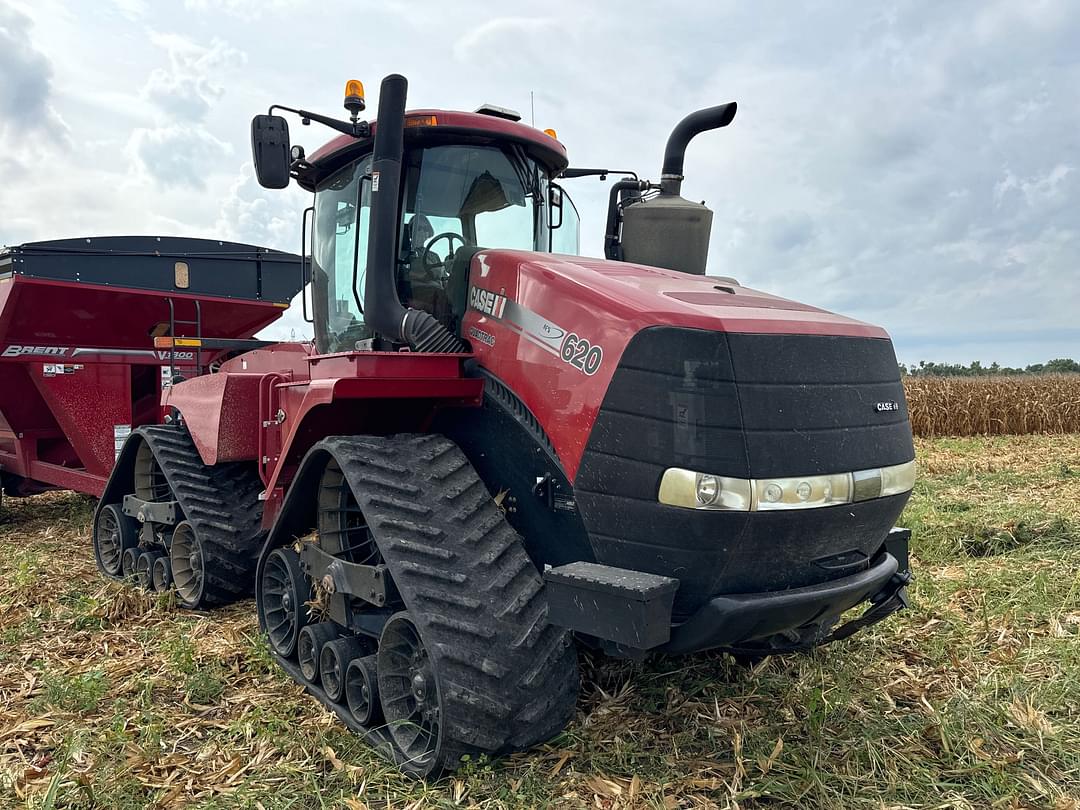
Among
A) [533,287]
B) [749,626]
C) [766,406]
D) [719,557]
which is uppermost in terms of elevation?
[533,287]

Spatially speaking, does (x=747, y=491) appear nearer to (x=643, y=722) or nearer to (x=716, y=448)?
(x=716, y=448)

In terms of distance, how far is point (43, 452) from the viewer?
27.1ft

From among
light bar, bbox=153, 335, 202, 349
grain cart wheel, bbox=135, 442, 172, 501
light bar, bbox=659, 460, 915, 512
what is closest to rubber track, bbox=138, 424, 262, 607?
grain cart wheel, bbox=135, 442, 172, 501

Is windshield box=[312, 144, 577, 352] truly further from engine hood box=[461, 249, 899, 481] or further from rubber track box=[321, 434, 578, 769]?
rubber track box=[321, 434, 578, 769]

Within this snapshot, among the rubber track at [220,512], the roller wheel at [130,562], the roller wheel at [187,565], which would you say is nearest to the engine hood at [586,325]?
the rubber track at [220,512]

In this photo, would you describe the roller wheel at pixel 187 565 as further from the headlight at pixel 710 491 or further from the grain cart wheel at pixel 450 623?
the headlight at pixel 710 491

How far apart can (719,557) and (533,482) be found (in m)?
0.84

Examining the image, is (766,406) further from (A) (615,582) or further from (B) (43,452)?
(B) (43,452)

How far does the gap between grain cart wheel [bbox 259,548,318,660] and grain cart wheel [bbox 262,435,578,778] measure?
60cm

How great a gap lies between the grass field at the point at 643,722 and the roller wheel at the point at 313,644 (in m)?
0.14

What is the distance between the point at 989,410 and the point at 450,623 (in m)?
17.9

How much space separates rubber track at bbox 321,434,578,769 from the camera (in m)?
2.96

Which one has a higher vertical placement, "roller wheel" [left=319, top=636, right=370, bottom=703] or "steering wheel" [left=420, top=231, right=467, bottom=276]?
"steering wheel" [left=420, top=231, right=467, bottom=276]

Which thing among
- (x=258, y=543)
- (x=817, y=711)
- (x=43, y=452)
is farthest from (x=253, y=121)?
(x=43, y=452)
